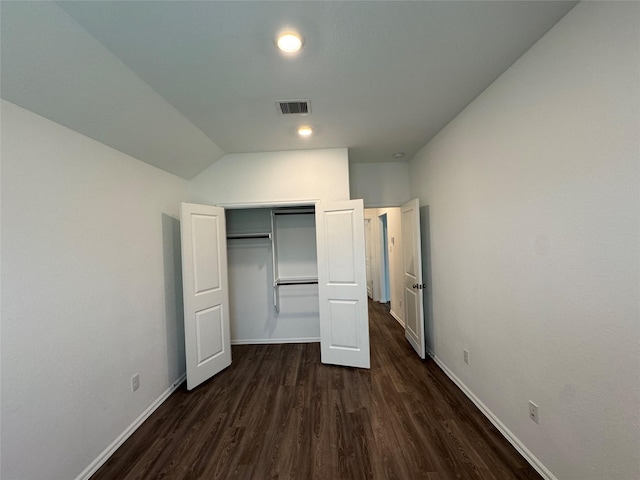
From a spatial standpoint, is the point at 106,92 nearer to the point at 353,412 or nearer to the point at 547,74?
the point at 547,74

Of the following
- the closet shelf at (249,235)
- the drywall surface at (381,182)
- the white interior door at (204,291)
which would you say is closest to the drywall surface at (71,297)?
the white interior door at (204,291)

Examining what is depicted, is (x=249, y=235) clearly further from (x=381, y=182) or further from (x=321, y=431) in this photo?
(x=321, y=431)

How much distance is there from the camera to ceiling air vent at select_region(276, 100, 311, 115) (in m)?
2.06

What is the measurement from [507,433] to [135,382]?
2.96 metres

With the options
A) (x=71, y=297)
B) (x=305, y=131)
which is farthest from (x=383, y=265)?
(x=71, y=297)

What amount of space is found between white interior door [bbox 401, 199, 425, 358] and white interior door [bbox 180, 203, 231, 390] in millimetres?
2370

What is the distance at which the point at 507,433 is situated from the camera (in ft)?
6.04

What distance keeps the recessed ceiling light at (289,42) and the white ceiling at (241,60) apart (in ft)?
0.15

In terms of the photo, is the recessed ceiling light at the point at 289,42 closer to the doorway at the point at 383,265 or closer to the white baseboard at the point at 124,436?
the white baseboard at the point at 124,436

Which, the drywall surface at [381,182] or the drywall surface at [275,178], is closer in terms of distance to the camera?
the drywall surface at [275,178]

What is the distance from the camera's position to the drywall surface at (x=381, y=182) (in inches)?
152

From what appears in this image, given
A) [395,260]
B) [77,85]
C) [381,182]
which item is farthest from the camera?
[395,260]

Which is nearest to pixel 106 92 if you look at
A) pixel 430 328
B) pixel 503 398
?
pixel 503 398

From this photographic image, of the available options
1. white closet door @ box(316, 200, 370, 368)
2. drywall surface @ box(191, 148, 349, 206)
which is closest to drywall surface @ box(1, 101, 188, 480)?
drywall surface @ box(191, 148, 349, 206)
